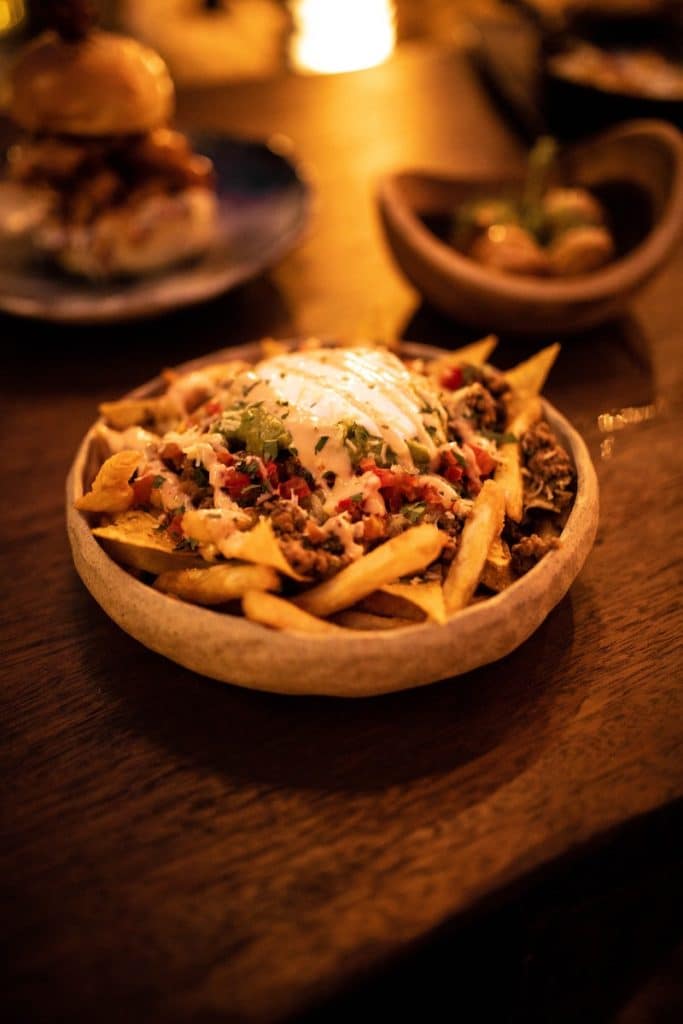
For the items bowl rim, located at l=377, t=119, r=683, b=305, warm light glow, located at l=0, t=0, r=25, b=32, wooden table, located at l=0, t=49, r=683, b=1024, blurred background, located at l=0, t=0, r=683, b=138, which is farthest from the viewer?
warm light glow, located at l=0, t=0, r=25, b=32

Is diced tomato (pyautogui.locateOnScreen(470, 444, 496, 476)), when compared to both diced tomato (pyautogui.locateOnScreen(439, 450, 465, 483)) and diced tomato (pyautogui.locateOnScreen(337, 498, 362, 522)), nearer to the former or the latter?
diced tomato (pyautogui.locateOnScreen(439, 450, 465, 483))

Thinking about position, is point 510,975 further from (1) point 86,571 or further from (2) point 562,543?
(1) point 86,571

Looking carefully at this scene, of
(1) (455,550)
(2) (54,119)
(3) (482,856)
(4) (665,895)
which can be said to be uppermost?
(2) (54,119)

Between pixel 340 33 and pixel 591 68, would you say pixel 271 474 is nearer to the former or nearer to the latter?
pixel 591 68

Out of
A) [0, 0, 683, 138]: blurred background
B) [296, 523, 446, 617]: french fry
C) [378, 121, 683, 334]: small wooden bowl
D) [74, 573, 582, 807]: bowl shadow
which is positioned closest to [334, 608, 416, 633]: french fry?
[296, 523, 446, 617]: french fry

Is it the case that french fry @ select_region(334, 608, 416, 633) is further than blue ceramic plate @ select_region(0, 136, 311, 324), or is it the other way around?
blue ceramic plate @ select_region(0, 136, 311, 324)

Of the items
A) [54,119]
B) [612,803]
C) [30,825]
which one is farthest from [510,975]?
[54,119]
